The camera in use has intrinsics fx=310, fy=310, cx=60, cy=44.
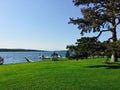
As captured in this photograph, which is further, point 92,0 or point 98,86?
point 92,0

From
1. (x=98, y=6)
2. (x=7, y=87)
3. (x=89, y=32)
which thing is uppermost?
(x=98, y=6)

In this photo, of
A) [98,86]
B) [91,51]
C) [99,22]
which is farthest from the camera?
[99,22]

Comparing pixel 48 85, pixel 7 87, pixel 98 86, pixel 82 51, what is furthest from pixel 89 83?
pixel 82 51

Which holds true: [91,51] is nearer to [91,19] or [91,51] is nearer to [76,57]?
[76,57]

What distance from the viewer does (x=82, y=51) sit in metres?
35.4

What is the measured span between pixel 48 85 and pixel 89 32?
→ 24.3 m

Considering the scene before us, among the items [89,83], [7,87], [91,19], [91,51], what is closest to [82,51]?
[91,51]

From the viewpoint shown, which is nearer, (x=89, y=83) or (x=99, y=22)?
(x=89, y=83)

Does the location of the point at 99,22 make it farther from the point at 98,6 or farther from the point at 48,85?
the point at 48,85

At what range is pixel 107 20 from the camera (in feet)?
138

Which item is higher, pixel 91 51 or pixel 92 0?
pixel 92 0

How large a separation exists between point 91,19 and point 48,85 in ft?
75.8

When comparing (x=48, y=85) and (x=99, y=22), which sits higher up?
(x=99, y=22)

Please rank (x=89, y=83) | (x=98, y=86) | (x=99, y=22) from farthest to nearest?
(x=99, y=22) → (x=89, y=83) → (x=98, y=86)
